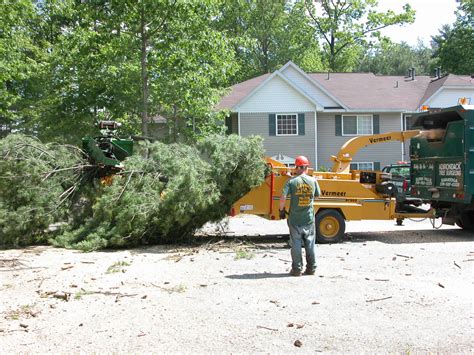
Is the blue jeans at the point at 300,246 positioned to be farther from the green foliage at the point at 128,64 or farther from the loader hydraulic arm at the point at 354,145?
the green foliage at the point at 128,64

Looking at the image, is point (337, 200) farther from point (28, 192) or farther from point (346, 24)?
point (346, 24)

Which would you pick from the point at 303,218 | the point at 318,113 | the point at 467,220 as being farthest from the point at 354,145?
the point at 318,113

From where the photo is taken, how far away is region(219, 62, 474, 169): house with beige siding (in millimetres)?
28156

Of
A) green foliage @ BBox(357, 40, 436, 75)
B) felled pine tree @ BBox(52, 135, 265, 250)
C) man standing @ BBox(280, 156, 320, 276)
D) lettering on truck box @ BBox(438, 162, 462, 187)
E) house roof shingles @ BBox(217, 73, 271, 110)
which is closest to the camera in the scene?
man standing @ BBox(280, 156, 320, 276)

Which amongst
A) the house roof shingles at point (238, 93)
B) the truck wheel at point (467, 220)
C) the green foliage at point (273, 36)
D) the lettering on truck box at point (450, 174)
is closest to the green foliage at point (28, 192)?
the lettering on truck box at point (450, 174)

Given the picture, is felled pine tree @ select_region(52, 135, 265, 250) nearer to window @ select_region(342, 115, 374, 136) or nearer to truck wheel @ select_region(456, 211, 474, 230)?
truck wheel @ select_region(456, 211, 474, 230)

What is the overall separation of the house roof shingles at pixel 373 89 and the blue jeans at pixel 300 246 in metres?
20.5

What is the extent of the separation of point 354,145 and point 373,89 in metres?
19.7

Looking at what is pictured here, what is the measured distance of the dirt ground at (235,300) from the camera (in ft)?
16.3

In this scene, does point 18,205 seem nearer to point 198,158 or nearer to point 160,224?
point 160,224

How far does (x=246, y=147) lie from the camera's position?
1059 centimetres

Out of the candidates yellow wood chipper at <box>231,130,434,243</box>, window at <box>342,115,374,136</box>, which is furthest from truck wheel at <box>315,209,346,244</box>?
window at <box>342,115,374,136</box>

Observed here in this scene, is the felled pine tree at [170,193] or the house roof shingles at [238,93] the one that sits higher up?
the house roof shingles at [238,93]

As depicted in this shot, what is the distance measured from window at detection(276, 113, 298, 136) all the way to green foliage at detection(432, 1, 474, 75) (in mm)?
23020
